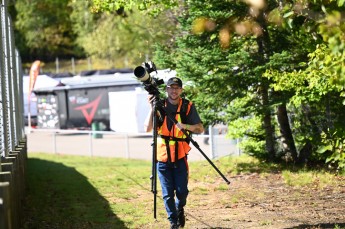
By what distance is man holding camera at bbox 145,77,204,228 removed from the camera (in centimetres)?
797

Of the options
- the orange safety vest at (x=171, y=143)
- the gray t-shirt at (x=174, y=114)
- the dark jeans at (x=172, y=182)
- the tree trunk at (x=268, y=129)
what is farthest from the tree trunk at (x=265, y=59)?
the dark jeans at (x=172, y=182)

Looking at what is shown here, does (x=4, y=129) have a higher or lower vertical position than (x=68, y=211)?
higher

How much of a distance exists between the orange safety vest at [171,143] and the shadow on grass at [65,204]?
1405 millimetres

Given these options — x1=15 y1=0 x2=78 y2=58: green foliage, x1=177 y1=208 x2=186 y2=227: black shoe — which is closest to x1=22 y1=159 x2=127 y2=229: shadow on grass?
x1=177 y1=208 x2=186 y2=227: black shoe

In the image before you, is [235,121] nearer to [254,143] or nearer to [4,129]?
[254,143]

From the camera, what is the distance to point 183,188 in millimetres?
8070

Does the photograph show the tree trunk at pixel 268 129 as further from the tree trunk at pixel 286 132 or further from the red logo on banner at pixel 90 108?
the red logo on banner at pixel 90 108

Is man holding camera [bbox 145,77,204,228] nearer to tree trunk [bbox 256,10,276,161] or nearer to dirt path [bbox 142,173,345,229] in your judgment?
dirt path [bbox 142,173,345,229]

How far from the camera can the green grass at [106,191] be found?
31.6ft

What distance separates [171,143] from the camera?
7992 millimetres

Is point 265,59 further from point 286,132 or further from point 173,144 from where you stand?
point 173,144

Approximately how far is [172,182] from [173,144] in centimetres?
46

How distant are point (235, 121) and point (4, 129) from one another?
23.0ft

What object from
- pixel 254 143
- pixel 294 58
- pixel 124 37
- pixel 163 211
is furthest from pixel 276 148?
pixel 124 37
